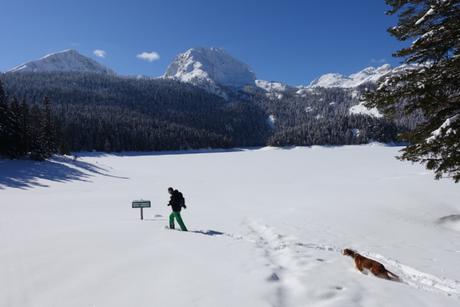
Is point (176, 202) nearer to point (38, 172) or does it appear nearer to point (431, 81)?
point (431, 81)

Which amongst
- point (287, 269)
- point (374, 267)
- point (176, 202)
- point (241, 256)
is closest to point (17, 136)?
point (176, 202)

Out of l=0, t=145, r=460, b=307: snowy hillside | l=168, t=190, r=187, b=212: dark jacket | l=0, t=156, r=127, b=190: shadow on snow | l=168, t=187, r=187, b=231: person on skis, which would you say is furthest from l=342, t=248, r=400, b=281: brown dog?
l=0, t=156, r=127, b=190: shadow on snow

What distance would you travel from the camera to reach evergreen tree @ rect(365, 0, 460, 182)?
774cm

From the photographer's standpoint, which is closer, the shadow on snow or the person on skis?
the person on skis

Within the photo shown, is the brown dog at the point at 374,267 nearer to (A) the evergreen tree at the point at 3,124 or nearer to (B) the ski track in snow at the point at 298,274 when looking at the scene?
(B) the ski track in snow at the point at 298,274

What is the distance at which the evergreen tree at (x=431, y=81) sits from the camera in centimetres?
774

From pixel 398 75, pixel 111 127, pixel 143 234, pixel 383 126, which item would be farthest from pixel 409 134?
pixel 383 126

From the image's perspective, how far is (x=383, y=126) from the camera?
476ft

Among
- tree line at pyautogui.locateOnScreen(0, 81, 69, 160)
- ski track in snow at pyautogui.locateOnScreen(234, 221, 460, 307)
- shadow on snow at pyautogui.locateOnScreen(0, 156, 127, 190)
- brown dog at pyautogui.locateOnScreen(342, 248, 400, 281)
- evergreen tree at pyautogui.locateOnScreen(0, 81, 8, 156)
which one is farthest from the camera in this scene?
tree line at pyautogui.locateOnScreen(0, 81, 69, 160)

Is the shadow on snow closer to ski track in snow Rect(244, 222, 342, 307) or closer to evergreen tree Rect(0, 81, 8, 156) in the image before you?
evergreen tree Rect(0, 81, 8, 156)

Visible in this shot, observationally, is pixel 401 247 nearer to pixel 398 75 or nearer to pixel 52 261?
pixel 398 75

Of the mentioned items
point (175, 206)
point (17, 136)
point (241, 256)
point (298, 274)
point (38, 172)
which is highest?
point (17, 136)

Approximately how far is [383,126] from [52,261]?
6226 inches

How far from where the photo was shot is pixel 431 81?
8.01 metres
